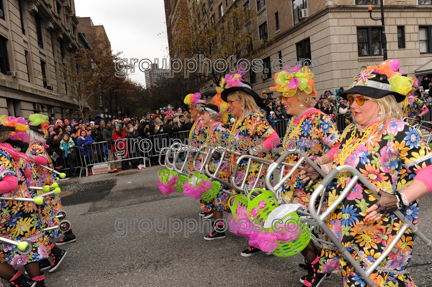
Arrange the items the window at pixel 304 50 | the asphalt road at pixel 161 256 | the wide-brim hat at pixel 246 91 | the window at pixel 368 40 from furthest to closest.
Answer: the window at pixel 304 50 < the window at pixel 368 40 < the wide-brim hat at pixel 246 91 < the asphalt road at pixel 161 256

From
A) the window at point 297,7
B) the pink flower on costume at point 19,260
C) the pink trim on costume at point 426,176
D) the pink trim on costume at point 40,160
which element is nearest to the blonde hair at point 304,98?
the pink trim on costume at point 426,176

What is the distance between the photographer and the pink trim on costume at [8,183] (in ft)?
8.90

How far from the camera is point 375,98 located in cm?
191

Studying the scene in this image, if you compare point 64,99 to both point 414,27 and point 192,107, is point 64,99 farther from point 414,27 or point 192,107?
point 414,27

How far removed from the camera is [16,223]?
9.92 ft

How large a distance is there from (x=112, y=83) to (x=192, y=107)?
2656cm

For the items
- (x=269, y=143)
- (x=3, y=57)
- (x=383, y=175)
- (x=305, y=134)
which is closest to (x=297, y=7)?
(x=3, y=57)

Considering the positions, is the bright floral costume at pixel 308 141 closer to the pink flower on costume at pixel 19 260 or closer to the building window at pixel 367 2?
the pink flower on costume at pixel 19 260

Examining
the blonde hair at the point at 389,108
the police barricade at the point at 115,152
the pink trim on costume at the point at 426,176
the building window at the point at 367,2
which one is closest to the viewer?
the pink trim on costume at the point at 426,176

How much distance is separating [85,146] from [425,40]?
883 inches

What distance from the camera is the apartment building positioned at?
16406 mm

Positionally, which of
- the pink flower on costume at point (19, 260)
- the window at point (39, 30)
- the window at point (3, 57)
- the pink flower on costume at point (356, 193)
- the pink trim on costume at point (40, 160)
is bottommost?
the pink flower on costume at point (19, 260)

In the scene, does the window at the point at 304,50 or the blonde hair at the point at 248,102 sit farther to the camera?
the window at the point at 304,50

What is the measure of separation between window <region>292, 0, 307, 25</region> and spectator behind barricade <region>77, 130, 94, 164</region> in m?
16.3
